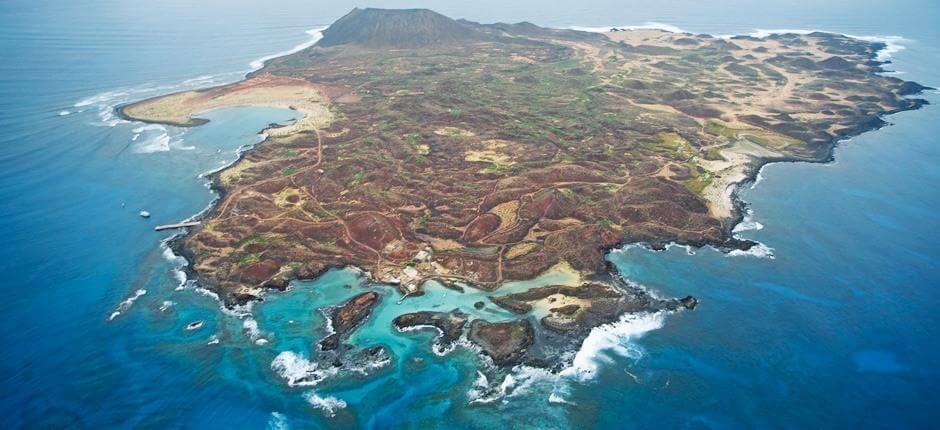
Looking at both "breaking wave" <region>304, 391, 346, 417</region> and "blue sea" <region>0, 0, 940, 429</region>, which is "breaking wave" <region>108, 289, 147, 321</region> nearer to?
"blue sea" <region>0, 0, 940, 429</region>

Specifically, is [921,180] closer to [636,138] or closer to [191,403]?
[636,138]

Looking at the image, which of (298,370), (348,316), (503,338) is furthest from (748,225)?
(298,370)

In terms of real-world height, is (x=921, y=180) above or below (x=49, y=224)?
above

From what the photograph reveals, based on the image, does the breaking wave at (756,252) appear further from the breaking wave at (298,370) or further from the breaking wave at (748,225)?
the breaking wave at (298,370)

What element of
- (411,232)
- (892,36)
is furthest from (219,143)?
(892,36)

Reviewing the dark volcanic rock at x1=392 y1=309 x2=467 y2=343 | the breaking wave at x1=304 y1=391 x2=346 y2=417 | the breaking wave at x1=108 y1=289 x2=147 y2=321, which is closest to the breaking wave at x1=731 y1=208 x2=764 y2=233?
the dark volcanic rock at x1=392 y1=309 x2=467 y2=343

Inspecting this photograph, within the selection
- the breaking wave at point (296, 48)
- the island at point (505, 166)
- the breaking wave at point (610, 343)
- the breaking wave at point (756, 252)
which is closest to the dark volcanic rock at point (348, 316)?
the island at point (505, 166)
